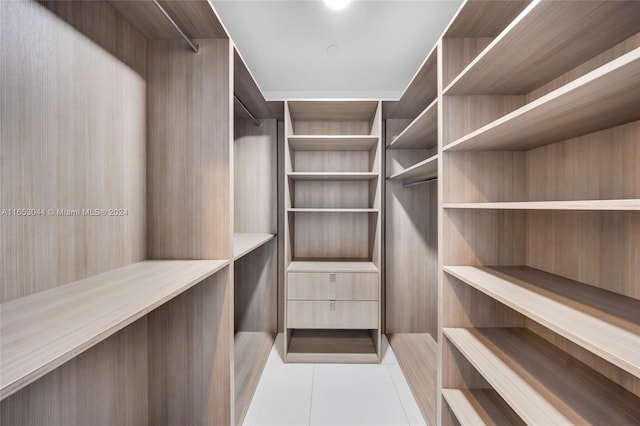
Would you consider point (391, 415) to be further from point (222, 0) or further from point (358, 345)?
point (222, 0)

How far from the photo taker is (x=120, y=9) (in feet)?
3.54

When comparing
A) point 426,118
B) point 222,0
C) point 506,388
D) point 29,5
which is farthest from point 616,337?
point 222,0

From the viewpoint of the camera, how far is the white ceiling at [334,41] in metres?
→ 1.73

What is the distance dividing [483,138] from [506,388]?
0.90m

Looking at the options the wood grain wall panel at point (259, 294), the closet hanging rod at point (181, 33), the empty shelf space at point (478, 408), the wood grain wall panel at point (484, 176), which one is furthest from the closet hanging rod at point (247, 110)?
the empty shelf space at point (478, 408)

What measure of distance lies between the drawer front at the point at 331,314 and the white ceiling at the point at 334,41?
180 cm

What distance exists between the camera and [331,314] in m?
2.10

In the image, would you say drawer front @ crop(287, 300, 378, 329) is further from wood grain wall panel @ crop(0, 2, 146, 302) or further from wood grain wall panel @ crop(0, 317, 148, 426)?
wood grain wall panel @ crop(0, 2, 146, 302)

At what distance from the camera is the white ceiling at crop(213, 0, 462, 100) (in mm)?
1728

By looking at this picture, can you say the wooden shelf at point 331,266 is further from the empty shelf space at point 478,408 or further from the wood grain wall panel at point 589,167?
the wood grain wall panel at point 589,167

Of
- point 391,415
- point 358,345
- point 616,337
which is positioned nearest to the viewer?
point 616,337

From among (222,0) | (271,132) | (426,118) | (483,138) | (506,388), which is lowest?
(506,388)

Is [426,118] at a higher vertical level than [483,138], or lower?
higher

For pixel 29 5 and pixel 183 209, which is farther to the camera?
pixel 183 209
